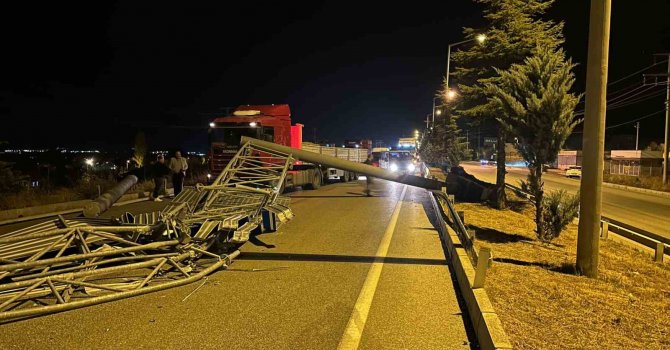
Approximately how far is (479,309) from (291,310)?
2184mm

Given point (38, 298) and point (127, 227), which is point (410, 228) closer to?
point (127, 227)

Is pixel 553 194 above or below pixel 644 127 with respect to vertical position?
below

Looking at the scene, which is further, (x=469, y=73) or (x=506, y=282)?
(x=469, y=73)

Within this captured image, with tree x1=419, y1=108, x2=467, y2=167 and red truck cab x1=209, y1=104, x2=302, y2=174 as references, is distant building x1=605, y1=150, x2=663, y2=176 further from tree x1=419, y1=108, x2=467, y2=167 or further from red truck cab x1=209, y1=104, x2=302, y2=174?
red truck cab x1=209, y1=104, x2=302, y2=174

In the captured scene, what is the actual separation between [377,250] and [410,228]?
294 centimetres

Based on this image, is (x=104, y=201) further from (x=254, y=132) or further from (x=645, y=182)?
(x=645, y=182)

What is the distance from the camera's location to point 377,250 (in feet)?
29.8

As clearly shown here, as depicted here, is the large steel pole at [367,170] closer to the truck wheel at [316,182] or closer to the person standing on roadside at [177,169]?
the person standing on roadside at [177,169]

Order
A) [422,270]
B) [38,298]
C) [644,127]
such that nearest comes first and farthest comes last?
[38,298]
[422,270]
[644,127]

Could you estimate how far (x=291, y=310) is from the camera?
5.65 m

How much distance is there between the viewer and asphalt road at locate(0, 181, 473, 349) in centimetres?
472

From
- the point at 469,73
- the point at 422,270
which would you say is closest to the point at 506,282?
the point at 422,270

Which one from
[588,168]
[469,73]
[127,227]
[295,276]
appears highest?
[469,73]

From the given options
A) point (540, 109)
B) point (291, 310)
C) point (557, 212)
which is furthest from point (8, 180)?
point (557, 212)
